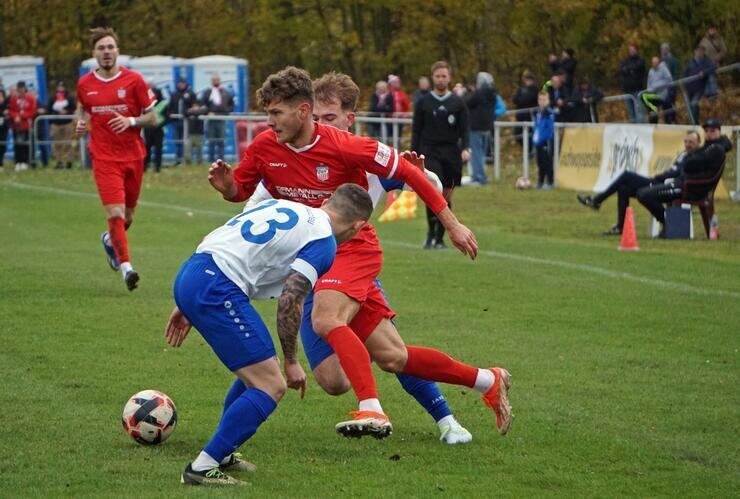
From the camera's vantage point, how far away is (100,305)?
1246 centimetres

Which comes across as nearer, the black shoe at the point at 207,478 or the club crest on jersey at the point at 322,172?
the black shoe at the point at 207,478

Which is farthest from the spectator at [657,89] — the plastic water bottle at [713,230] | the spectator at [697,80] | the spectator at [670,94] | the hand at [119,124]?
the hand at [119,124]

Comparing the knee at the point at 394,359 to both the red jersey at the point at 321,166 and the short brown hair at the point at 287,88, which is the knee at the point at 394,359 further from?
the short brown hair at the point at 287,88

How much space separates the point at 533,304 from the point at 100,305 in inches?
155

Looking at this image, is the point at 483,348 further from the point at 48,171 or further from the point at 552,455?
the point at 48,171

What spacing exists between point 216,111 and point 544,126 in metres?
11.1

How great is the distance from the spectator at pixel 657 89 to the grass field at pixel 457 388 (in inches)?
369

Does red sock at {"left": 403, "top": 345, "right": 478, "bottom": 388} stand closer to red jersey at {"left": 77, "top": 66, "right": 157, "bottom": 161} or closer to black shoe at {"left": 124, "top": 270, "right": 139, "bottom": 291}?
black shoe at {"left": 124, "top": 270, "right": 139, "bottom": 291}

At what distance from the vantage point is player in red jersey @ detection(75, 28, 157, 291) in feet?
43.4

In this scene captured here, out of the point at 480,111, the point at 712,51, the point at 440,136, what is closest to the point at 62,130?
the point at 480,111

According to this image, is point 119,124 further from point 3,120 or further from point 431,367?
point 3,120

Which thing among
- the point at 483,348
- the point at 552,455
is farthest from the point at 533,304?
the point at 552,455

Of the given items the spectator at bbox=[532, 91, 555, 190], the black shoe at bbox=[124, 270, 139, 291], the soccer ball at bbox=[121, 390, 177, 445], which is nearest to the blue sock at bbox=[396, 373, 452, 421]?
the soccer ball at bbox=[121, 390, 177, 445]

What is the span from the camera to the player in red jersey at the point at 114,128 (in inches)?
521
